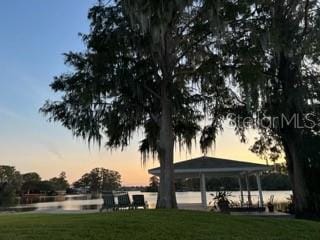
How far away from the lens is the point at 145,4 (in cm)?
1006

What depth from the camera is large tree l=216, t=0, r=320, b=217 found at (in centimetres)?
1151

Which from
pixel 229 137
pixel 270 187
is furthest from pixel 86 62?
pixel 270 187

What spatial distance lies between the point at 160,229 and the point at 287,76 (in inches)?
369

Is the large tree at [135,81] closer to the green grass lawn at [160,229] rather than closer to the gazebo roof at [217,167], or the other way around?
the gazebo roof at [217,167]

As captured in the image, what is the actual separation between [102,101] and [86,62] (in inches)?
55.8

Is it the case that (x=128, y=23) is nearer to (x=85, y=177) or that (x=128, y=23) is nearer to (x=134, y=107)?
(x=134, y=107)

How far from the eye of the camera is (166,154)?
1228cm

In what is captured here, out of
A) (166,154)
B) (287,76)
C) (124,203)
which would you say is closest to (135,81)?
(166,154)

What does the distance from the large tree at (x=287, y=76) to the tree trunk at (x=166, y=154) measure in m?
2.39

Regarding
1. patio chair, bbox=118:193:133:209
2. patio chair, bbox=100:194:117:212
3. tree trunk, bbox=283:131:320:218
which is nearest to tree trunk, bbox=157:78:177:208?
patio chair, bbox=118:193:133:209

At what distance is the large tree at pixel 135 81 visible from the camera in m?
11.8

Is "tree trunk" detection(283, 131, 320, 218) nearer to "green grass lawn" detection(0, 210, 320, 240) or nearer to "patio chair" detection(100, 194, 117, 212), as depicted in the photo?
"green grass lawn" detection(0, 210, 320, 240)

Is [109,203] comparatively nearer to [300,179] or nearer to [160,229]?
[300,179]

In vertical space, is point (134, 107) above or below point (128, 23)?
below
